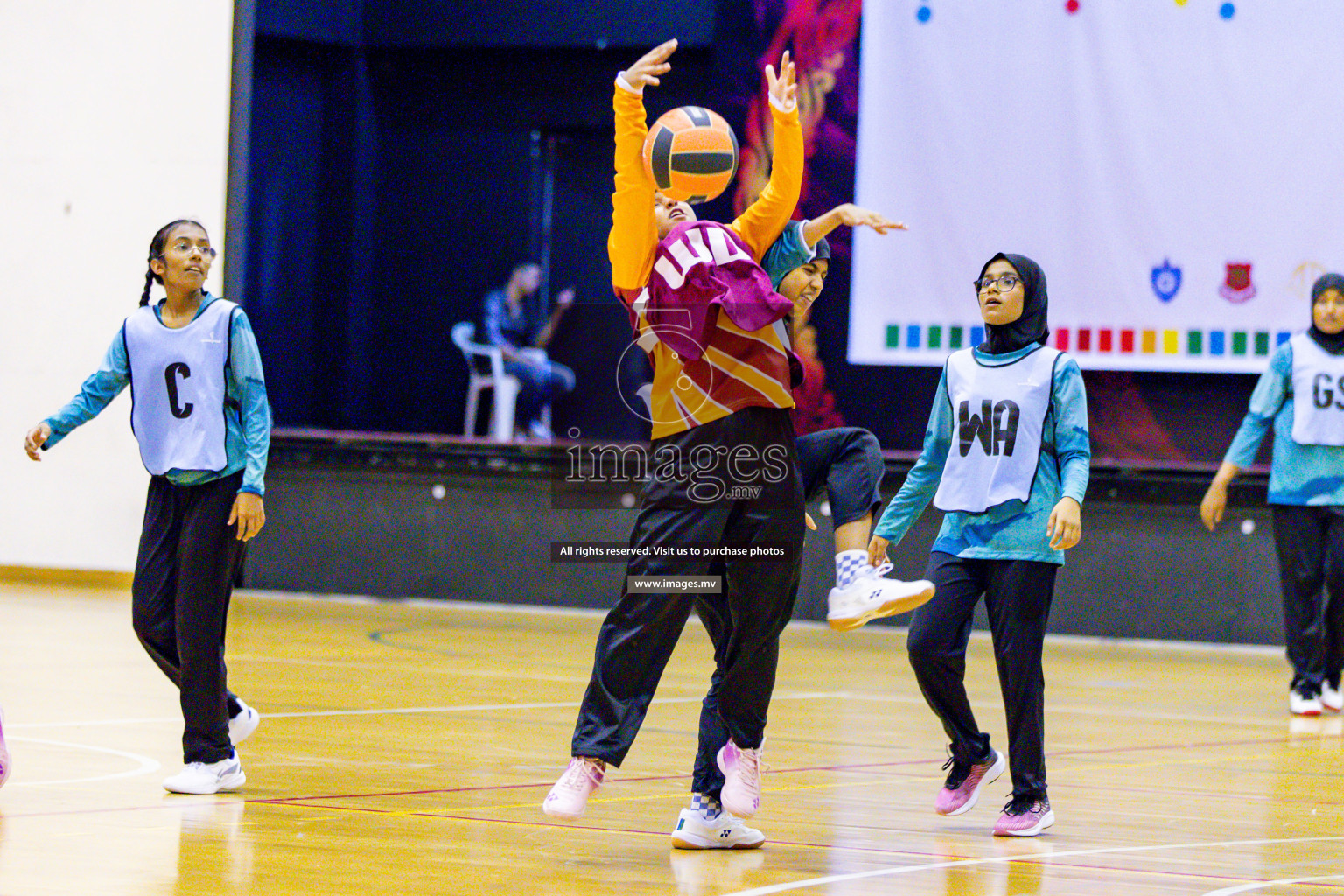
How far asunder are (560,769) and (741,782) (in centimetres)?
142

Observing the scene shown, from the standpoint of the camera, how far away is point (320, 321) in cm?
1362

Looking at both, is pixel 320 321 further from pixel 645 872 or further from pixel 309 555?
pixel 645 872

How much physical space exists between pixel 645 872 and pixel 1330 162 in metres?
8.16

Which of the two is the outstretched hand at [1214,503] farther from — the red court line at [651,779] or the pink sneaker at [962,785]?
the pink sneaker at [962,785]

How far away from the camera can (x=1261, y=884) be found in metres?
4.11

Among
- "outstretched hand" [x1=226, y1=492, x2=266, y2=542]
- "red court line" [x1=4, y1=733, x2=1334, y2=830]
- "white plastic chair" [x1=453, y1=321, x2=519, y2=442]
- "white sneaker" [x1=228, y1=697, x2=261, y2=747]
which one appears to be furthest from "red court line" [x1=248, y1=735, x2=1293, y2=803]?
"white plastic chair" [x1=453, y1=321, x2=519, y2=442]

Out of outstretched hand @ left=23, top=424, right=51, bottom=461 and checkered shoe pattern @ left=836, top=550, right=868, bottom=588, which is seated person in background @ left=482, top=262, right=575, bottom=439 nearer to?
outstretched hand @ left=23, top=424, right=51, bottom=461

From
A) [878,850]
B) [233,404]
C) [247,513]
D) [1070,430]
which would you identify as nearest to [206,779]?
[247,513]

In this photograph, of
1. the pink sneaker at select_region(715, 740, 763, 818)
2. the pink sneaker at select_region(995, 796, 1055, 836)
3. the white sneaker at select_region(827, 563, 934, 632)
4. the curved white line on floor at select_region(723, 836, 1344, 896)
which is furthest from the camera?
the pink sneaker at select_region(995, 796, 1055, 836)

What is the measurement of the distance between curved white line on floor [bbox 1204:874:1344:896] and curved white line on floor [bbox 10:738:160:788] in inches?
121

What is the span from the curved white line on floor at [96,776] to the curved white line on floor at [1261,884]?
3.08 metres

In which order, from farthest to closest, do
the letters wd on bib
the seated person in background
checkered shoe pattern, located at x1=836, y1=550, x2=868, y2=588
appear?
1. the seated person in background
2. the letters wd on bib
3. checkered shoe pattern, located at x1=836, y1=550, x2=868, y2=588

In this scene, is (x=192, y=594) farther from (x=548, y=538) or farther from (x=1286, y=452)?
(x=548, y=538)

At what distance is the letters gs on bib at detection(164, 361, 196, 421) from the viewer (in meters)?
5.09
